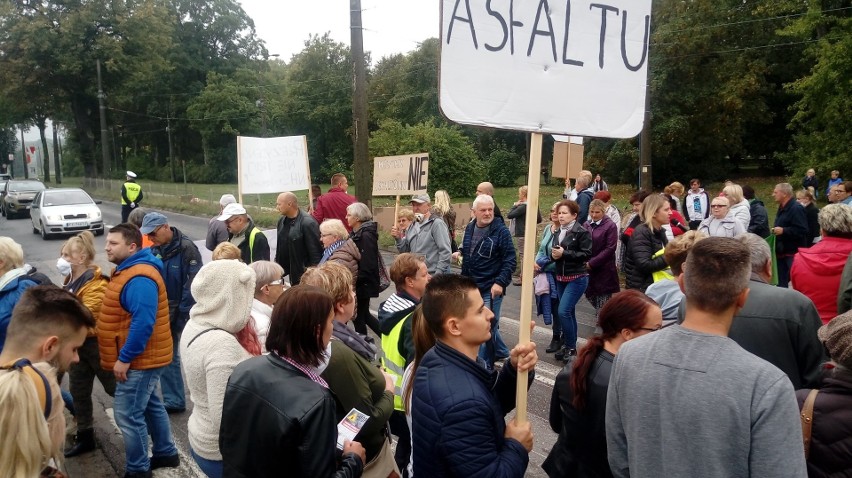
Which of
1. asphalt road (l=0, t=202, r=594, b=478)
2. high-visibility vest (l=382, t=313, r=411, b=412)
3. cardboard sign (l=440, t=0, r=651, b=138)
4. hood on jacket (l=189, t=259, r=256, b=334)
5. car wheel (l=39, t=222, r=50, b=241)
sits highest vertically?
cardboard sign (l=440, t=0, r=651, b=138)

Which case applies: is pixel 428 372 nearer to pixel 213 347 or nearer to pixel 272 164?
pixel 213 347

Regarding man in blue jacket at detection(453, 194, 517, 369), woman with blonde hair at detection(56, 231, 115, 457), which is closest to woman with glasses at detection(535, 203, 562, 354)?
man in blue jacket at detection(453, 194, 517, 369)

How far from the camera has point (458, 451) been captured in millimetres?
2096

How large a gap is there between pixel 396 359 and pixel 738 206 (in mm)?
6071

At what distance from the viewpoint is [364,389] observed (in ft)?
9.02

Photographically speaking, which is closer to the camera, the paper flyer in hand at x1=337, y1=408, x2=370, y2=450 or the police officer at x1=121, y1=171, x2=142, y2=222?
the paper flyer in hand at x1=337, y1=408, x2=370, y2=450

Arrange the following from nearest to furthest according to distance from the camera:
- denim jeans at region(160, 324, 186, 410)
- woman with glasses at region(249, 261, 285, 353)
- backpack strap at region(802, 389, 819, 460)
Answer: backpack strap at region(802, 389, 819, 460)
woman with glasses at region(249, 261, 285, 353)
denim jeans at region(160, 324, 186, 410)

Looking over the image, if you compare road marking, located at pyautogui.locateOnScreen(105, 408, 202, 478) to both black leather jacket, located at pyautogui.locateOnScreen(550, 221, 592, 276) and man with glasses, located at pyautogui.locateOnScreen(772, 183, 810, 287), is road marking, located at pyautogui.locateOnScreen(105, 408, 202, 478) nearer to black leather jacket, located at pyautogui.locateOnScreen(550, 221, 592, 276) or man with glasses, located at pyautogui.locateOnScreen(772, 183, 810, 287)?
black leather jacket, located at pyautogui.locateOnScreen(550, 221, 592, 276)

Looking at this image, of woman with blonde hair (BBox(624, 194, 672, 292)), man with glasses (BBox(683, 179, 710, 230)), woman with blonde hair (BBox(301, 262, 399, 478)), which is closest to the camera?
woman with blonde hair (BBox(301, 262, 399, 478))

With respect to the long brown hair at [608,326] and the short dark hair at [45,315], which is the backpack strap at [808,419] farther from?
the short dark hair at [45,315]

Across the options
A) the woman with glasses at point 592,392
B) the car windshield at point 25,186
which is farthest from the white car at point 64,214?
the woman with glasses at point 592,392

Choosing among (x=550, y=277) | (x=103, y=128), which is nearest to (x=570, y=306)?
(x=550, y=277)

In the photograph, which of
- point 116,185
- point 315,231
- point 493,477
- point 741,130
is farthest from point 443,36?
point 116,185

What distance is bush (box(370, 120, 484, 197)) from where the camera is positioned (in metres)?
26.3
